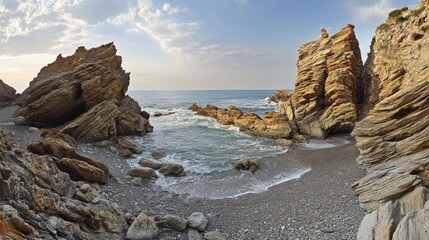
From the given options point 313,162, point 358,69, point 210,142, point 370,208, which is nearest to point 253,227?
point 370,208

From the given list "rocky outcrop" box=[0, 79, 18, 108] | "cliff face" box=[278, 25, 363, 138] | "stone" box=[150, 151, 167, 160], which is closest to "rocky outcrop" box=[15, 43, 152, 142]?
"stone" box=[150, 151, 167, 160]

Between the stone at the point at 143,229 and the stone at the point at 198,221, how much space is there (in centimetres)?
199

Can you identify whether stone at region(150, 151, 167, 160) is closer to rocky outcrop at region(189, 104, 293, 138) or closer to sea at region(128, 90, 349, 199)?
sea at region(128, 90, 349, 199)

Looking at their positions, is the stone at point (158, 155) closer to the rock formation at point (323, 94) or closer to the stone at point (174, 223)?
the stone at point (174, 223)

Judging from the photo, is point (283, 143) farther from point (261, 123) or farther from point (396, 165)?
point (396, 165)

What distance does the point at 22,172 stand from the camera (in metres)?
10.7

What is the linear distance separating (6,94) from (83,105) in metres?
31.9

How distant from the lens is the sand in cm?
1277

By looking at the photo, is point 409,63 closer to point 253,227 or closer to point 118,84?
point 253,227

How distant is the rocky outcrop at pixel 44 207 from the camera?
8.09m

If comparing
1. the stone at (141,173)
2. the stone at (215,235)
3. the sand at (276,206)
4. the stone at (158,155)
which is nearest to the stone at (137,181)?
the sand at (276,206)

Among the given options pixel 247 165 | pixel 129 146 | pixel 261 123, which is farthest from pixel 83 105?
pixel 261 123

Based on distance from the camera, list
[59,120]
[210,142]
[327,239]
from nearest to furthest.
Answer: [327,239], [59,120], [210,142]

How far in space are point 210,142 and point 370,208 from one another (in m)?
24.2
